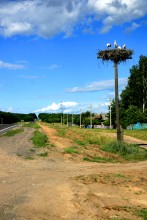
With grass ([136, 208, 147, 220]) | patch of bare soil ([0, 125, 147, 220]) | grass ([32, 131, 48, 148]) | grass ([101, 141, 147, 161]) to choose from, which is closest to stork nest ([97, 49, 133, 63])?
grass ([101, 141, 147, 161])

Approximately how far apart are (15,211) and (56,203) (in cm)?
→ 115

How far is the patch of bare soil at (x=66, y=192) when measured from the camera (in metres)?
8.34

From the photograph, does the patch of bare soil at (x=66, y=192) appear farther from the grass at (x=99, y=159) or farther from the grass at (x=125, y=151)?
the grass at (x=125, y=151)

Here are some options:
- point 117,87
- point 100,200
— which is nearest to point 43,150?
point 117,87

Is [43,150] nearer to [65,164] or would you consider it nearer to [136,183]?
[65,164]

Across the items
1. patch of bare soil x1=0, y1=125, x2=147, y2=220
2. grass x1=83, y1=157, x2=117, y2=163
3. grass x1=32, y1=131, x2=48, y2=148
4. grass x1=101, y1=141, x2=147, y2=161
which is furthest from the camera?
grass x1=32, y1=131, x2=48, y2=148

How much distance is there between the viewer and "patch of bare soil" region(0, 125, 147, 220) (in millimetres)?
8336

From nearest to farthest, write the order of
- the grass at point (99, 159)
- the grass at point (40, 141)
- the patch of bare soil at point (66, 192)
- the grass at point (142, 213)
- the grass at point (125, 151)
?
1. the grass at point (142, 213)
2. the patch of bare soil at point (66, 192)
3. the grass at point (99, 159)
4. the grass at point (125, 151)
5. the grass at point (40, 141)

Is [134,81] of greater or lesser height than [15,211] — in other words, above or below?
above

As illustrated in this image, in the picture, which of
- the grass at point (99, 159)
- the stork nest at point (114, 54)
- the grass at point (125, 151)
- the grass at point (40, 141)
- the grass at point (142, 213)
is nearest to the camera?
the grass at point (142, 213)

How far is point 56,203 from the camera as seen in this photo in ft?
30.2

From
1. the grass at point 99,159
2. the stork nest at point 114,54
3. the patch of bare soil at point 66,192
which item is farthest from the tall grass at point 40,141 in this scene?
the patch of bare soil at point 66,192

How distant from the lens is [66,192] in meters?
10.6

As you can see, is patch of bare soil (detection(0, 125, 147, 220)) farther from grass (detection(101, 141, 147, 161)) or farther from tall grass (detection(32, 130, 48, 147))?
tall grass (detection(32, 130, 48, 147))
